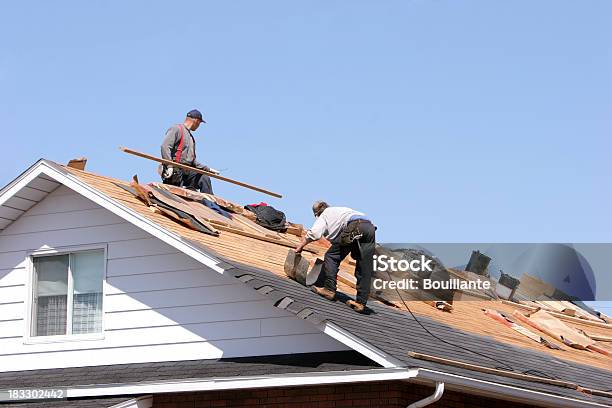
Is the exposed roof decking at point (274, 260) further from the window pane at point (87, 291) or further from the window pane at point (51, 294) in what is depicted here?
the window pane at point (51, 294)

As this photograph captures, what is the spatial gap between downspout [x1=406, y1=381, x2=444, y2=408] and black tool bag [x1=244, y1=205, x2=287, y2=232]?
6.39m

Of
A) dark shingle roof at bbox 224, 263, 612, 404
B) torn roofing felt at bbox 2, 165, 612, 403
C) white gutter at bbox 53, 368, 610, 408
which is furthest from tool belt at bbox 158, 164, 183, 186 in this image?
white gutter at bbox 53, 368, 610, 408

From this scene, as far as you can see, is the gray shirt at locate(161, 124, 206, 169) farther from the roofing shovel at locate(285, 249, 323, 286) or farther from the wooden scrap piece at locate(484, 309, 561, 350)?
the wooden scrap piece at locate(484, 309, 561, 350)

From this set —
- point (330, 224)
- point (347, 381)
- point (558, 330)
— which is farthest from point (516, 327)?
point (347, 381)

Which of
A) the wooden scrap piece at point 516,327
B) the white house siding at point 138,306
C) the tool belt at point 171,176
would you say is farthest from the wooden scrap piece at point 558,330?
the white house siding at point 138,306

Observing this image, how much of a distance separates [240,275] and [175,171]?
5406 mm

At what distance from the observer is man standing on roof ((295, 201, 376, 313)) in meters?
14.9

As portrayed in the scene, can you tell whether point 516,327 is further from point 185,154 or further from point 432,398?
point 432,398

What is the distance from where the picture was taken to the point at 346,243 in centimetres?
1491

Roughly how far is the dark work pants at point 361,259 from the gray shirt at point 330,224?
166mm

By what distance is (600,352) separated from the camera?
21.5m

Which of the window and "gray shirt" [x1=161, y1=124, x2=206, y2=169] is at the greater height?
"gray shirt" [x1=161, y1=124, x2=206, y2=169]

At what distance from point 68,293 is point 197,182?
3901mm

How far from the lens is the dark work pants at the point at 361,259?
14.9 metres
